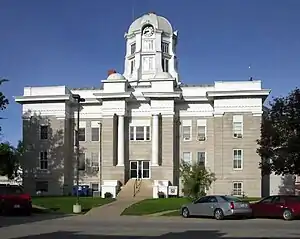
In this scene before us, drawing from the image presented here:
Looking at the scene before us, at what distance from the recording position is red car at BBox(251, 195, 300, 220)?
98.1 feet

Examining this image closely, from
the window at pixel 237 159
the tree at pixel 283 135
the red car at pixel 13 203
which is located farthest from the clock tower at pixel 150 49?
the red car at pixel 13 203

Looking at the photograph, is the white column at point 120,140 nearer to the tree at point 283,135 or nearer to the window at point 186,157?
the window at point 186,157

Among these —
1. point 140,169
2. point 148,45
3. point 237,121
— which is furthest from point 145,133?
point 148,45

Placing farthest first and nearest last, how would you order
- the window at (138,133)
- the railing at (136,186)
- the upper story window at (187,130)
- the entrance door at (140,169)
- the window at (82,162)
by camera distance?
the window at (82,162)
the window at (138,133)
the entrance door at (140,169)
the upper story window at (187,130)
the railing at (136,186)

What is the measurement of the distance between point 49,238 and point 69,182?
45.4 metres

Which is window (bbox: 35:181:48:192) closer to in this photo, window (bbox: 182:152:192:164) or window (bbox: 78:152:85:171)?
window (bbox: 78:152:85:171)

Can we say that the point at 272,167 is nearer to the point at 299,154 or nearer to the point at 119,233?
the point at 299,154

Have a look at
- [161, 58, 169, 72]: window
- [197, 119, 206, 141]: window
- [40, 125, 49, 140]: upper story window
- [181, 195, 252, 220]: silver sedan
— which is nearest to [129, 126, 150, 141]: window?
[197, 119, 206, 141]: window

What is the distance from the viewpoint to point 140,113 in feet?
205

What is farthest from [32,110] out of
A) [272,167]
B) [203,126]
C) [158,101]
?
[272,167]

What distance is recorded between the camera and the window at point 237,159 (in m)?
58.7

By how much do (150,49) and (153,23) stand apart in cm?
349

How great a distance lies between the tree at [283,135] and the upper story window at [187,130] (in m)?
17.8

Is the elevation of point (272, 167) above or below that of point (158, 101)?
below
